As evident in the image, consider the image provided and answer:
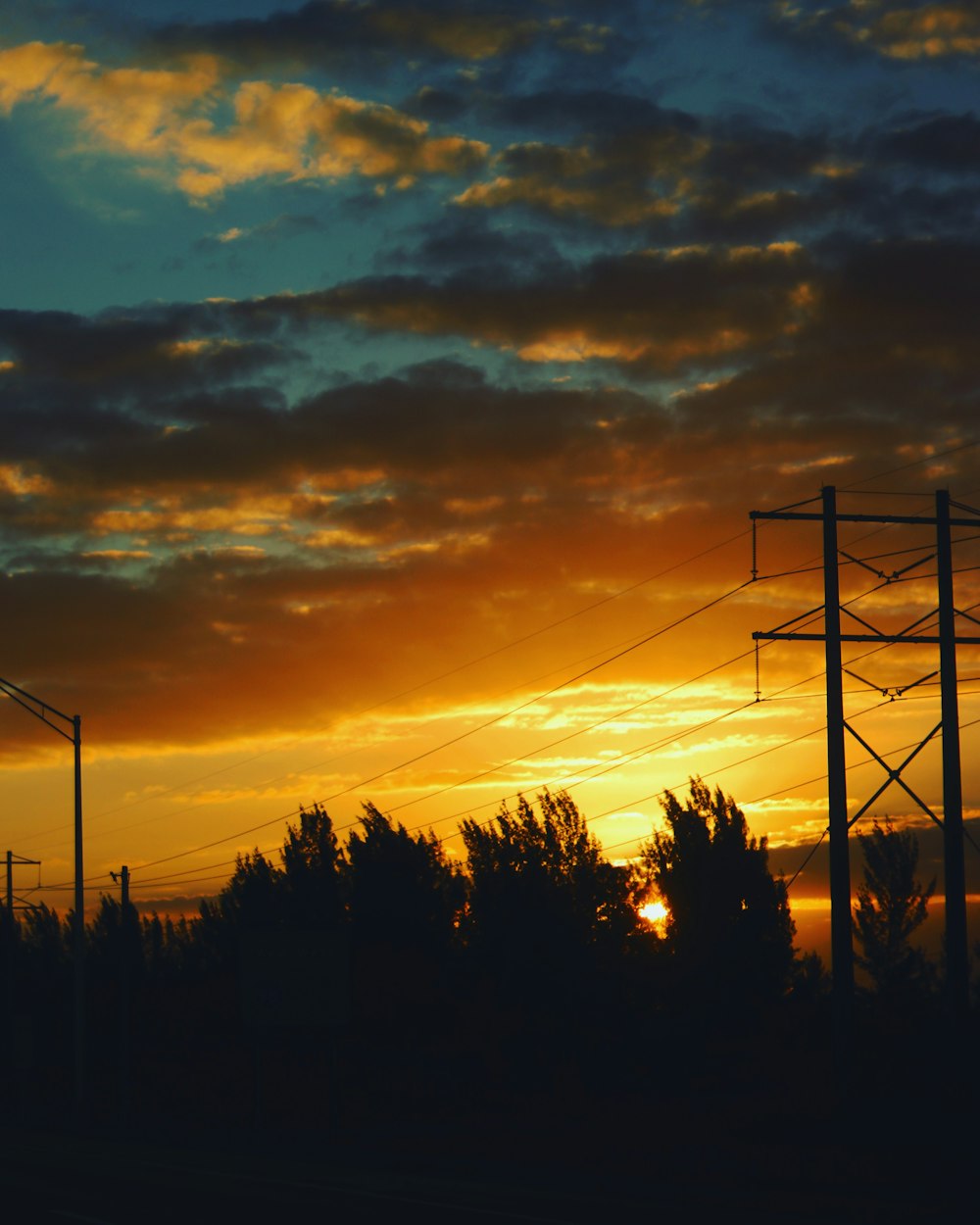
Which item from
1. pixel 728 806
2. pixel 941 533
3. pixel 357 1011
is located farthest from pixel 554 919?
pixel 941 533

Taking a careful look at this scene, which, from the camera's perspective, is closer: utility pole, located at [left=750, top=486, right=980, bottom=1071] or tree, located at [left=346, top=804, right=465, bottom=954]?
utility pole, located at [left=750, top=486, right=980, bottom=1071]

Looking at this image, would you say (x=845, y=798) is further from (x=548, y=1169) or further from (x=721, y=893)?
(x=721, y=893)

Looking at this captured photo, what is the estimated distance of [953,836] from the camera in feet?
98.3

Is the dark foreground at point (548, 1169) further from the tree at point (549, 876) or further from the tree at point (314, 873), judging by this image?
the tree at point (314, 873)

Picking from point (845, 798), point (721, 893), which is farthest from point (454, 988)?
point (845, 798)

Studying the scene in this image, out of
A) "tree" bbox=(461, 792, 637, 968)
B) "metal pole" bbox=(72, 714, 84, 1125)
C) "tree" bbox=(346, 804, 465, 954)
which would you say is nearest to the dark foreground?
"metal pole" bbox=(72, 714, 84, 1125)

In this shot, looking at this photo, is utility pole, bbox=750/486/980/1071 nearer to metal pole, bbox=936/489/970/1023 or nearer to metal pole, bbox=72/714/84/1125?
metal pole, bbox=936/489/970/1023

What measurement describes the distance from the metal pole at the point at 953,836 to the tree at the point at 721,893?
40.4 meters

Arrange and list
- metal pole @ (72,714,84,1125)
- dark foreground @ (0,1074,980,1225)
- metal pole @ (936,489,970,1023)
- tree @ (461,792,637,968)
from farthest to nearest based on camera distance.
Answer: tree @ (461,792,637,968) → metal pole @ (72,714,84,1125) → metal pole @ (936,489,970,1023) → dark foreground @ (0,1074,980,1225)

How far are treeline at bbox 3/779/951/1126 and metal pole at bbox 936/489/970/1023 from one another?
14.0m

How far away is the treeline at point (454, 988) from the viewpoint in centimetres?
4650

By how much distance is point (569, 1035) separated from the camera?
5388 cm

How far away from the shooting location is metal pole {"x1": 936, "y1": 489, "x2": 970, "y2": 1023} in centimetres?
2902

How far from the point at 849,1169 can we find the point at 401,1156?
27.8ft
